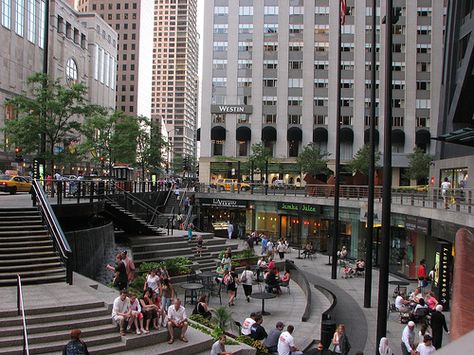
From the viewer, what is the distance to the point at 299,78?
83.1 metres

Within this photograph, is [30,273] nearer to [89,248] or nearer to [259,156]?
[89,248]

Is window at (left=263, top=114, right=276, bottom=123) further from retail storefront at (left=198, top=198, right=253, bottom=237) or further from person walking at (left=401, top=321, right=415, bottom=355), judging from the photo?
person walking at (left=401, top=321, right=415, bottom=355)

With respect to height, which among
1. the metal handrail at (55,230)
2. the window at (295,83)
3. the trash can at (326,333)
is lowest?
the trash can at (326,333)

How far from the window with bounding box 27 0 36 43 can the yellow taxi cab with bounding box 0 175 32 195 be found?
1811 inches

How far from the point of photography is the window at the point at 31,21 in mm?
74750

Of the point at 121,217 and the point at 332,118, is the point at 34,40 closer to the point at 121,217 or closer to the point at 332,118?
the point at 332,118

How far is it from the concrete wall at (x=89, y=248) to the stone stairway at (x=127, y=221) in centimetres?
385

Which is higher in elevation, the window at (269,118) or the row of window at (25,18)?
the row of window at (25,18)

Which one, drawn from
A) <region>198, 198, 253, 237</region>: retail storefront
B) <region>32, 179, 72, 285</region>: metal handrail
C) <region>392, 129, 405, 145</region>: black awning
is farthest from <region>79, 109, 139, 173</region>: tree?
<region>392, 129, 405, 145</region>: black awning

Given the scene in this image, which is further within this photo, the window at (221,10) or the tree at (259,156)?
the window at (221,10)

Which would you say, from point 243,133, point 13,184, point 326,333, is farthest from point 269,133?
point 326,333

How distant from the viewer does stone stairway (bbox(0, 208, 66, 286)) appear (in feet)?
47.4

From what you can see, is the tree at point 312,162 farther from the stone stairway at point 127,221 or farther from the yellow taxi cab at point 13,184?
the stone stairway at point 127,221

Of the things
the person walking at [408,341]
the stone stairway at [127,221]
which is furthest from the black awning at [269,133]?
the person walking at [408,341]
